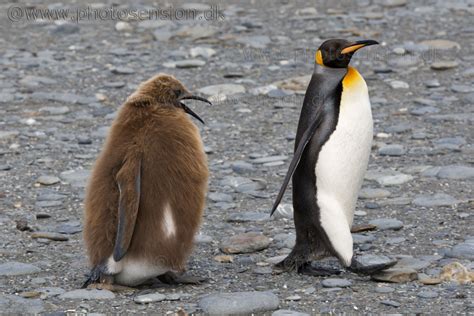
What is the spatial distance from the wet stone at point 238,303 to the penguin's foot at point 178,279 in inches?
11.1

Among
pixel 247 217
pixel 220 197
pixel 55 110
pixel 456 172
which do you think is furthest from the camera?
pixel 55 110

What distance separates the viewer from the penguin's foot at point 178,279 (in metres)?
4.09

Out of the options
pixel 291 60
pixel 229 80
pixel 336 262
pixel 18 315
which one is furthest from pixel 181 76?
pixel 18 315

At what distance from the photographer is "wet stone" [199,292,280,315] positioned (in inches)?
145

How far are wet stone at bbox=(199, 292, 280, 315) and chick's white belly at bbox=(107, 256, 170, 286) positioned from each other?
298 mm

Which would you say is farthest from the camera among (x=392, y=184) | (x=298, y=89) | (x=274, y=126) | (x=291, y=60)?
(x=291, y=60)

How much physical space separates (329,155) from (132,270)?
3.21 feet

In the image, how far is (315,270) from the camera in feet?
14.0

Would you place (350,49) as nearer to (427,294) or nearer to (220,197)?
(427,294)

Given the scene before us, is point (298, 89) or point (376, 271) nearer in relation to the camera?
point (376, 271)

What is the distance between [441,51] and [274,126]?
93.8 inches

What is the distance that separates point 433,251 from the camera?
4453mm

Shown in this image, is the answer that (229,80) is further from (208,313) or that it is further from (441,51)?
(208,313)

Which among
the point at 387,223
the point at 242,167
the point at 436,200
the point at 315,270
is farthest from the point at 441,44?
the point at 315,270
